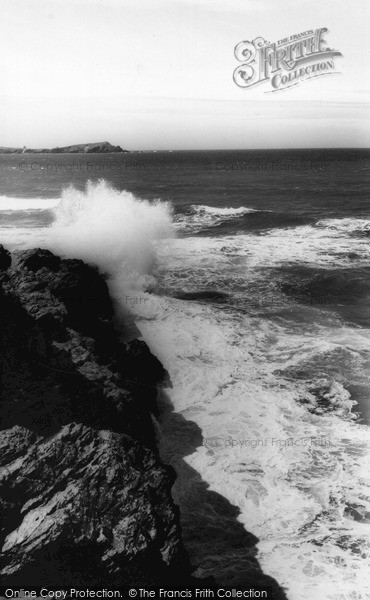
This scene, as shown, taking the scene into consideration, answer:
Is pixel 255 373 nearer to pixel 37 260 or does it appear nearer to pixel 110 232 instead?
pixel 37 260

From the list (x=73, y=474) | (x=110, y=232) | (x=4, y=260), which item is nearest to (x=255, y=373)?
(x=73, y=474)

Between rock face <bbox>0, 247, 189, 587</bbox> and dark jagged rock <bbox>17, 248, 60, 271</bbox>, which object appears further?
dark jagged rock <bbox>17, 248, 60, 271</bbox>

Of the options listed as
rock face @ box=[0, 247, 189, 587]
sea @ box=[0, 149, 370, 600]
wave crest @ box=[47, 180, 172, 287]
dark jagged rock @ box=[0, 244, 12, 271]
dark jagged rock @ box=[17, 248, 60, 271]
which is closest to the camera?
rock face @ box=[0, 247, 189, 587]

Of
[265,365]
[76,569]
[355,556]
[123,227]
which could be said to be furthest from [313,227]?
[76,569]

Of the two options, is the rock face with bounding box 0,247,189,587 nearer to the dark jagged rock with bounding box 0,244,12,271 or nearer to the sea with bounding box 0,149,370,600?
Result: the sea with bounding box 0,149,370,600

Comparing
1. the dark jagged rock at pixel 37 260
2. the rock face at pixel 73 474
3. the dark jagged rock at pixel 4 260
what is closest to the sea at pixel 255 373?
the rock face at pixel 73 474

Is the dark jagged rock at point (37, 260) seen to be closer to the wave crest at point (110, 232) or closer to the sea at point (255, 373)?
the sea at point (255, 373)

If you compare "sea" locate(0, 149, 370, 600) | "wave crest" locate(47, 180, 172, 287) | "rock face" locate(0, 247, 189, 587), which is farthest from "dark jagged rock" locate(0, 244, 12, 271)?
"wave crest" locate(47, 180, 172, 287)
